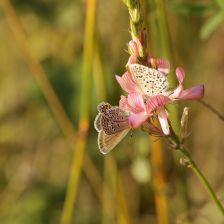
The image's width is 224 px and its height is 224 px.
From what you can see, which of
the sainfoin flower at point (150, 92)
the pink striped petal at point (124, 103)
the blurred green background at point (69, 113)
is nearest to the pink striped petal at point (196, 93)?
the sainfoin flower at point (150, 92)

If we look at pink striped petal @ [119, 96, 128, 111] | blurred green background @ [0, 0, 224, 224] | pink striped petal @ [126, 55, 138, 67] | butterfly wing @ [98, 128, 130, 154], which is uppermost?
pink striped petal @ [126, 55, 138, 67]

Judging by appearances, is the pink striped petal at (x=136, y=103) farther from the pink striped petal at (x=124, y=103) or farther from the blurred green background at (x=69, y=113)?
the blurred green background at (x=69, y=113)

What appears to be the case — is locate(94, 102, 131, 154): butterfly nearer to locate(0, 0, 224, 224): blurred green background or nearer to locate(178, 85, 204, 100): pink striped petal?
locate(178, 85, 204, 100): pink striped petal

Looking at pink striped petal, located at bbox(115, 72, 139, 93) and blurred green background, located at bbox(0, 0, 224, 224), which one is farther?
blurred green background, located at bbox(0, 0, 224, 224)

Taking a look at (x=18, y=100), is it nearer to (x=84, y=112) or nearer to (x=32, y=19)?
(x=32, y=19)

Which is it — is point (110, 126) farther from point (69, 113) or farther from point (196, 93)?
point (69, 113)

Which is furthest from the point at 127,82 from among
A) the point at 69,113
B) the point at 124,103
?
the point at 69,113

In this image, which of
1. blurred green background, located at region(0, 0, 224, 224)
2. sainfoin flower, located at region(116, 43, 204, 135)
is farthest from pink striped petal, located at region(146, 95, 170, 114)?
blurred green background, located at region(0, 0, 224, 224)
